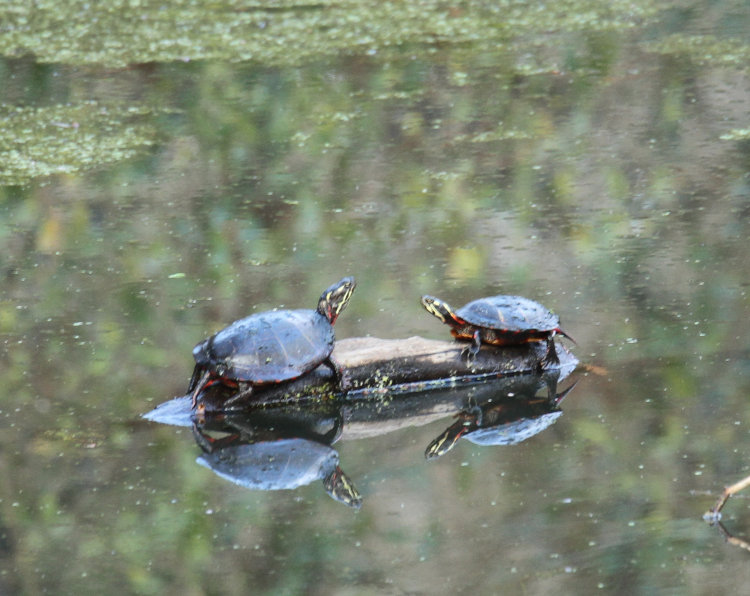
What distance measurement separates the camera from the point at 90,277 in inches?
226

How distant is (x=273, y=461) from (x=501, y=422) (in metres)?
0.85

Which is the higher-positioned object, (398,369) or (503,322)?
(503,322)

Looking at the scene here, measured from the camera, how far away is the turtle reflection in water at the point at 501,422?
3.99 m

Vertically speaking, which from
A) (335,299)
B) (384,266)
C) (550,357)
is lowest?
(384,266)

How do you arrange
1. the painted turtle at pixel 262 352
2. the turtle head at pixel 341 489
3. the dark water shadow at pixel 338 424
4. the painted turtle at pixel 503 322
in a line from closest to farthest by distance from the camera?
1. the turtle head at pixel 341 489
2. the dark water shadow at pixel 338 424
3. the painted turtle at pixel 262 352
4. the painted turtle at pixel 503 322

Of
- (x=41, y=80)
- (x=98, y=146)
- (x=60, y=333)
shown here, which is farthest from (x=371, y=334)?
(x=41, y=80)

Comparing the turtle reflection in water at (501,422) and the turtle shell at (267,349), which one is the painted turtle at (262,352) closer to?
the turtle shell at (267,349)

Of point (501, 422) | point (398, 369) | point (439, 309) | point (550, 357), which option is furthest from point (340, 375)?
point (550, 357)

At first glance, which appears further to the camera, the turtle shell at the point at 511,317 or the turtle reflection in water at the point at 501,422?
the turtle shell at the point at 511,317

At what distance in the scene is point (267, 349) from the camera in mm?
4270

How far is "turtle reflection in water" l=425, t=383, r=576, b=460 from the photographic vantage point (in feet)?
13.1

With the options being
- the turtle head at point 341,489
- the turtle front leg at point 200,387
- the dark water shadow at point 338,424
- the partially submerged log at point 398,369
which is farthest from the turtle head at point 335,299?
the turtle head at point 341,489

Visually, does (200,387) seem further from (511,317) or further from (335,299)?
(511,317)

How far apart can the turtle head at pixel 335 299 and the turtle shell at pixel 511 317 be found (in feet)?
1.67
